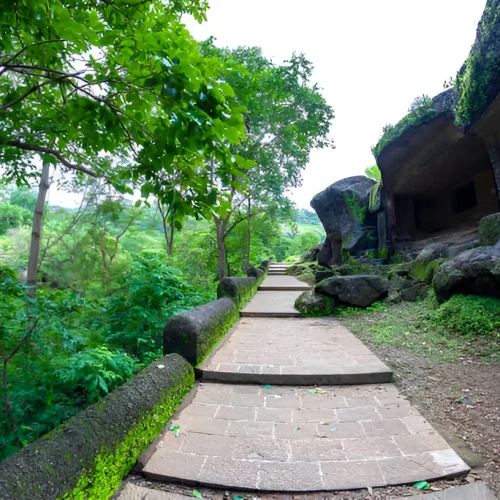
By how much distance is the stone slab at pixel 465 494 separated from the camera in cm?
164

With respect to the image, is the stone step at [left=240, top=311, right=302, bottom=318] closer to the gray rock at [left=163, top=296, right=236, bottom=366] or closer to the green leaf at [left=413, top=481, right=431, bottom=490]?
the gray rock at [left=163, top=296, right=236, bottom=366]

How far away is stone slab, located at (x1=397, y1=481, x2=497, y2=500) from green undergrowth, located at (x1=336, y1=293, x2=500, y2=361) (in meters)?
2.07

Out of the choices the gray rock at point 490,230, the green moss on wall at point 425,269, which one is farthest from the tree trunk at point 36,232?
the gray rock at point 490,230

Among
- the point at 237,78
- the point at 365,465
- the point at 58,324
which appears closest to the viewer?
the point at 365,465

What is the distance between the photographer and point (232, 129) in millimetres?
1584

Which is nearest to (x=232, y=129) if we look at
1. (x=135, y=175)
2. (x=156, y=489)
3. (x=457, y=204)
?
(x=135, y=175)

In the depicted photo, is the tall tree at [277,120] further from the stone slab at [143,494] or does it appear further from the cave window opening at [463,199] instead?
the stone slab at [143,494]

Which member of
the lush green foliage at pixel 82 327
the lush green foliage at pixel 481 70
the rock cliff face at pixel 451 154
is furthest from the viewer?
the rock cliff face at pixel 451 154

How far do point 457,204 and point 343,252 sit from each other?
5127 millimetres

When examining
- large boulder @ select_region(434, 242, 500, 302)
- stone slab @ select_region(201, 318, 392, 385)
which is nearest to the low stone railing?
stone slab @ select_region(201, 318, 392, 385)

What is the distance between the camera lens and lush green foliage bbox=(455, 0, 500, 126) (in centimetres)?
605

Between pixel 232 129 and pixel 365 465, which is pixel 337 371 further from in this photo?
pixel 232 129

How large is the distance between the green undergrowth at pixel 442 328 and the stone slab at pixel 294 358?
0.50m

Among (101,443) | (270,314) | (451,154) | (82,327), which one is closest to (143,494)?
(101,443)
